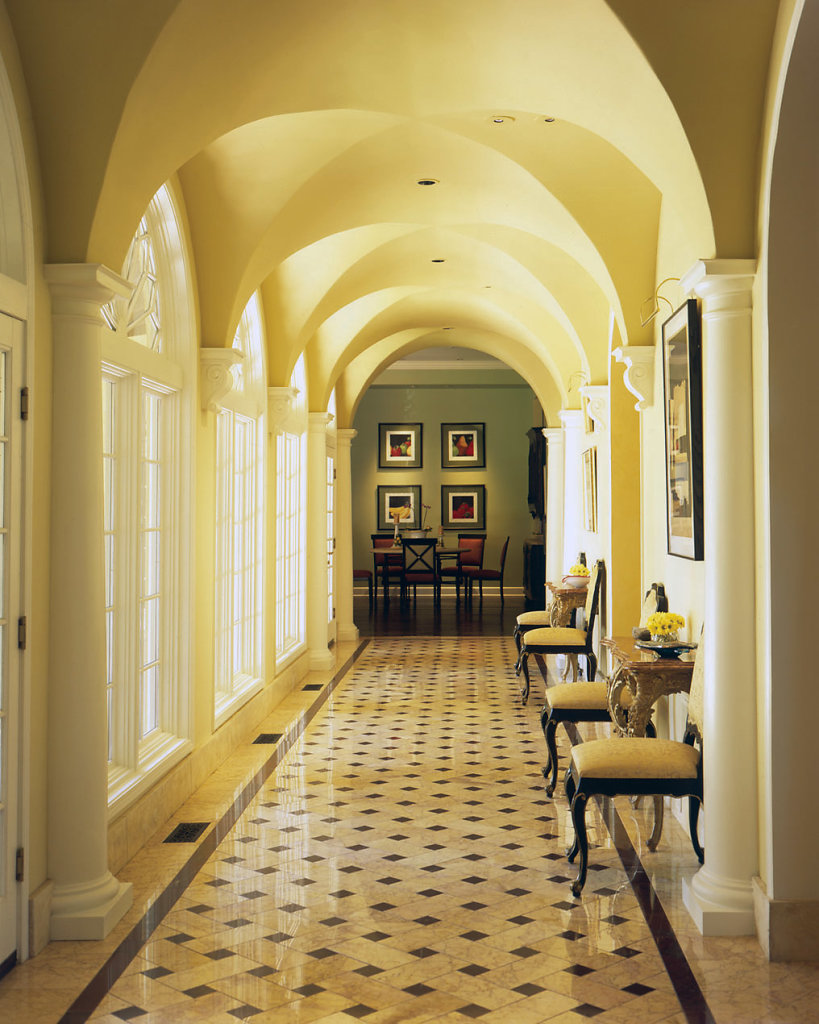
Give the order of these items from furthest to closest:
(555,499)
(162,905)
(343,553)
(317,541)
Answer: (555,499) → (343,553) → (317,541) → (162,905)

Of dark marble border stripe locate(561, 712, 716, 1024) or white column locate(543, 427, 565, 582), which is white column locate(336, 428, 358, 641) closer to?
white column locate(543, 427, 565, 582)

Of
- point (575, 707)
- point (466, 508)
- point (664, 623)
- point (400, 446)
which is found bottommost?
point (575, 707)

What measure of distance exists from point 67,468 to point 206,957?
1.92m

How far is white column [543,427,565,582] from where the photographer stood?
44.0 feet

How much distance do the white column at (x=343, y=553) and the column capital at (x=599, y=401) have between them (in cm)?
537

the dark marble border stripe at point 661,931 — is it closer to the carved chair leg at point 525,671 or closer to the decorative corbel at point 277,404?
the carved chair leg at point 525,671

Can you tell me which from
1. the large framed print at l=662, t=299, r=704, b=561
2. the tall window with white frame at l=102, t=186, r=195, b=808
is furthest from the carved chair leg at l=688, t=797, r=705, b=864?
the tall window with white frame at l=102, t=186, r=195, b=808

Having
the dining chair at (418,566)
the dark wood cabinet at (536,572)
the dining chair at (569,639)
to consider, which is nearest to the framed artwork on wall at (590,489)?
the dining chair at (569,639)

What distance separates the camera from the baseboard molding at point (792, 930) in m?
3.75

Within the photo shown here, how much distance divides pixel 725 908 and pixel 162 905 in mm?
2305

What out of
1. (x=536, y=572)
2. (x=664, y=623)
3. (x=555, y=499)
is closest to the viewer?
(x=664, y=623)

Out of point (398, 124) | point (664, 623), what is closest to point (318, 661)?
point (664, 623)

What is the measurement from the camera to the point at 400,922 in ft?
13.5

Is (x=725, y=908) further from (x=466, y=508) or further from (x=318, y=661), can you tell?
(x=466, y=508)
